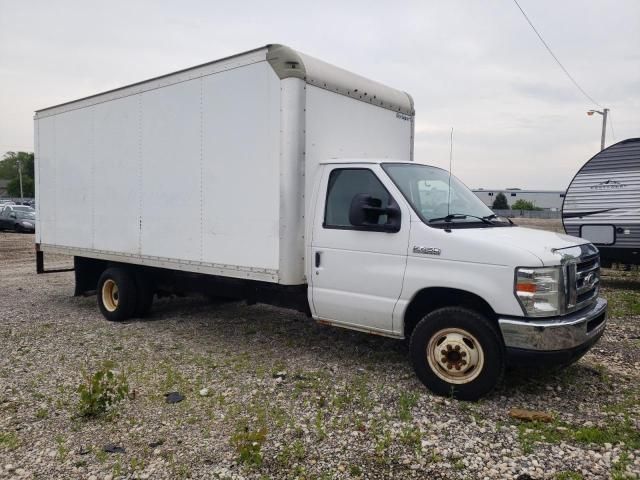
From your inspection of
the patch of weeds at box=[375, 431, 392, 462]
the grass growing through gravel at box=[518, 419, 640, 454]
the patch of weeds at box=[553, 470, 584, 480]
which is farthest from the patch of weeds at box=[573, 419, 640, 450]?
the patch of weeds at box=[375, 431, 392, 462]

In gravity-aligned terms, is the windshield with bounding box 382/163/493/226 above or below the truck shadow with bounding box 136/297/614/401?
above

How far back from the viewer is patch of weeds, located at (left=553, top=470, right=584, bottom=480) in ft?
11.3

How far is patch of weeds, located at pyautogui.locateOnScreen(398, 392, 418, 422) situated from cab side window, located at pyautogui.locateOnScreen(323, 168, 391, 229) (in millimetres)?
1742

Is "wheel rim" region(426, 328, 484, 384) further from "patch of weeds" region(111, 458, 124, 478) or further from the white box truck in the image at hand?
"patch of weeds" region(111, 458, 124, 478)

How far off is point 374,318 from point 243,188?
209 centimetres

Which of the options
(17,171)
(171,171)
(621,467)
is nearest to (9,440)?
(171,171)

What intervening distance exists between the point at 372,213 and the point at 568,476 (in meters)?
2.68

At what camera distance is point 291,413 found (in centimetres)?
448

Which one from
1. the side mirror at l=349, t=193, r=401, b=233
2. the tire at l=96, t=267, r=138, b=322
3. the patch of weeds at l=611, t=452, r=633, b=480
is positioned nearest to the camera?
the patch of weeds at l=611, t=452, r=633, b=480

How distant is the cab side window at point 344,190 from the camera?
17.3 feet

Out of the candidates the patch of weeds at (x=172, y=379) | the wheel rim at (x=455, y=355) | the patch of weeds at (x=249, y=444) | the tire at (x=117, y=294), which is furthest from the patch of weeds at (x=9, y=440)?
the tire at (x=117, y=294)

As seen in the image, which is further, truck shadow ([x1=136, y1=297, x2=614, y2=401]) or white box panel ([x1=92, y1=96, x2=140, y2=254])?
white box panel ([x1=92, y1=96, x2=140, y2=254])

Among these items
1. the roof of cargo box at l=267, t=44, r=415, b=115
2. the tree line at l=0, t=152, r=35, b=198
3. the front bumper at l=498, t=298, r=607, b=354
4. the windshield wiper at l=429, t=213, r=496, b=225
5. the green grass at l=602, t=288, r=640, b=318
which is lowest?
the green grass at l=602, t=288, r=640, b=318

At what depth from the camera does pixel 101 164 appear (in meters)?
7.81
